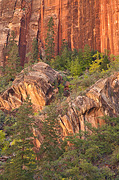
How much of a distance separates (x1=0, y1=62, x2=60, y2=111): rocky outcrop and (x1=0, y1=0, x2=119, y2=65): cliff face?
643 inches

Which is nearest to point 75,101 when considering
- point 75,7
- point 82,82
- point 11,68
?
point 82,82

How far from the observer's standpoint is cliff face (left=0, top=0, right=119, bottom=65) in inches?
1730

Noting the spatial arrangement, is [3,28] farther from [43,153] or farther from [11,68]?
[43,153]

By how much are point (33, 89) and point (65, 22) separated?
2664cm

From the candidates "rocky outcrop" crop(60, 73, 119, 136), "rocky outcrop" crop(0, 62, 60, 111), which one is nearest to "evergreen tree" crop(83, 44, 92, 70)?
"rocky outcrop" crop(0, 62, 60, 111)

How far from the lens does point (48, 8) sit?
54.5m

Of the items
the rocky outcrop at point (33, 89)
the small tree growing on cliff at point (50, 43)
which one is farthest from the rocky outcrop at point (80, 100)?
the small tree growing on cliff at point (50, 43)

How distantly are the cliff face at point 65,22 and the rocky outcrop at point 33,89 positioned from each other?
1634cm

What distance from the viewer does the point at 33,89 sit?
3072 centimetres

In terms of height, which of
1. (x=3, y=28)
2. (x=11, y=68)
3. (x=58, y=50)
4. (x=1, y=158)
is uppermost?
(x=3, y=28)

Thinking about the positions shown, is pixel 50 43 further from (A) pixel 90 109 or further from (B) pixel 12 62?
(A) pixel 90 109

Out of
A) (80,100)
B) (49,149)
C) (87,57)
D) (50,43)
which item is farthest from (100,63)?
(49,149)

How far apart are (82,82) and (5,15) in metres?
33.0

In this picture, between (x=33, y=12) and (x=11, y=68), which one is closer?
(x=11, y=68)
